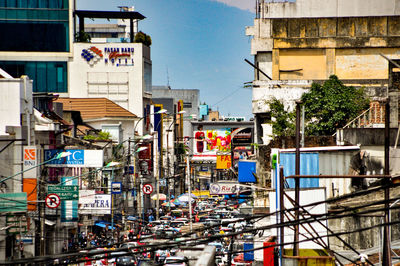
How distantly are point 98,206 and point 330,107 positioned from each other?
14.8 metres

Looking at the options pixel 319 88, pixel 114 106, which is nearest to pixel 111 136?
pixel 114 106

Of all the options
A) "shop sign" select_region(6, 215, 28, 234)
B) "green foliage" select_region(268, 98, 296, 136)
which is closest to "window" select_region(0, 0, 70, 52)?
"green foliage" select_region(268, 98, 296, 136)

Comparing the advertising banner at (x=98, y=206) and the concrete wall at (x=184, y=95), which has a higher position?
the concrete wall at (x=184, y=95)

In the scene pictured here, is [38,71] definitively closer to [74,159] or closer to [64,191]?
[74,159]

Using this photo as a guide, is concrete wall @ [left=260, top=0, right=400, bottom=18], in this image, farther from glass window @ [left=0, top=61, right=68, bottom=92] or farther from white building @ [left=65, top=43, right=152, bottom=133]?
glass window @ [left=0, top=61, right=68, bottom=92]

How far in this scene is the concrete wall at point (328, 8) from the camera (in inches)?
2269

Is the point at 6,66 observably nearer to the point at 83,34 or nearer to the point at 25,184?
the point at 83,34

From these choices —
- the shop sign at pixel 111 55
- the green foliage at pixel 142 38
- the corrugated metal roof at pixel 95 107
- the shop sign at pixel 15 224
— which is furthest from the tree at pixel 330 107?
the green foliage at pixel 142 38

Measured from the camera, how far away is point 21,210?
32.9m

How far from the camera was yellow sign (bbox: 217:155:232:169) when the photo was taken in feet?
312

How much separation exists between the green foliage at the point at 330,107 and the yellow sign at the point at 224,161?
49976mm

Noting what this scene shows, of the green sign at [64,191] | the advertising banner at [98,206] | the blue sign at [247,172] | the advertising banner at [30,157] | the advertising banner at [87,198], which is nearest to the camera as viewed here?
the advertising banner at [30,157]

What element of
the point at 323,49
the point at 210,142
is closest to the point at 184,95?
the point at 210,142

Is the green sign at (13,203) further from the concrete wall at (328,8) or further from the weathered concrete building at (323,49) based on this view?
the concrete wall at (328,8)
